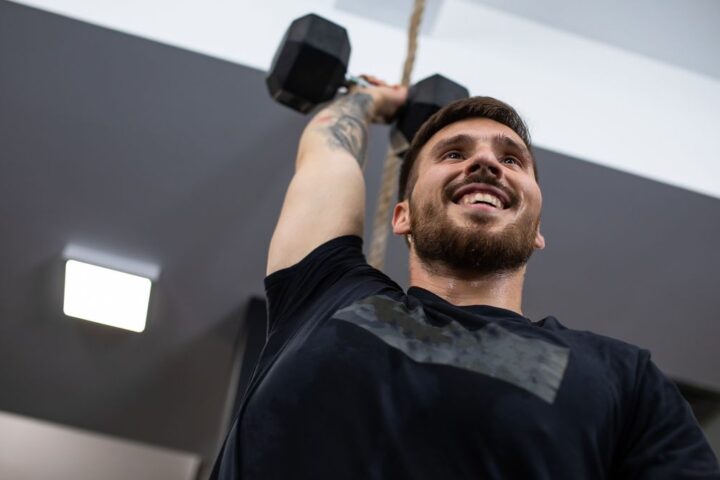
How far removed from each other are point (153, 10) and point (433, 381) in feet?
4.62

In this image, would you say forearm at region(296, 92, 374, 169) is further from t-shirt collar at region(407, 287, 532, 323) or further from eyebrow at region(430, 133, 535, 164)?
t-shirt collar at region(407, 287, 532, 323)

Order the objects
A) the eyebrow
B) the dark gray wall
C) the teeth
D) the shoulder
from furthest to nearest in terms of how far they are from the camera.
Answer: the dark gray wall < the eyebrow < the teeth < the shoulder

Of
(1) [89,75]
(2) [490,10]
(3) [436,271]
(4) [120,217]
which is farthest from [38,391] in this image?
(3) [436,271]

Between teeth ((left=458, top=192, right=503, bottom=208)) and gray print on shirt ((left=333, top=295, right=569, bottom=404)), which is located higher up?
teeth ((left=458, top=192, right=503, bottom=208))

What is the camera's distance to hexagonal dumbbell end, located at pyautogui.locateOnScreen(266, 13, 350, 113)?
65.0 inches

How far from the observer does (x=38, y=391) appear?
2971 millimetres

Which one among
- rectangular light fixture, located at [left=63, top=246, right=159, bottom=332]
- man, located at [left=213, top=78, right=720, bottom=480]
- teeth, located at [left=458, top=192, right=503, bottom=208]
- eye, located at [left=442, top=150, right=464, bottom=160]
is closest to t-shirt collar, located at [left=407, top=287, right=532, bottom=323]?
man, located at [left=213, top=78, right=720, bottom=480]

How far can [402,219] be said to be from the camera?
4.59ft

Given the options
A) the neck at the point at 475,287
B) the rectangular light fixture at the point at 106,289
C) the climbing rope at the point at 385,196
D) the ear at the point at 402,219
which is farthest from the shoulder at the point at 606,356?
the rectangular light fixture at the point at 106,289

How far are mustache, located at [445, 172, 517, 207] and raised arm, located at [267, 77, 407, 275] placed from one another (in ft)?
0.60

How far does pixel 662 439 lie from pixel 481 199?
0.44 m

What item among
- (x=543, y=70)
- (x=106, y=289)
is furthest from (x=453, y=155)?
(x=106, y=289)

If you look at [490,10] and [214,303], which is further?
[214,303]

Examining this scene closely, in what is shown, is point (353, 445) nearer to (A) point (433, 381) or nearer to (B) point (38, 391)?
(A) point (433, 381)
